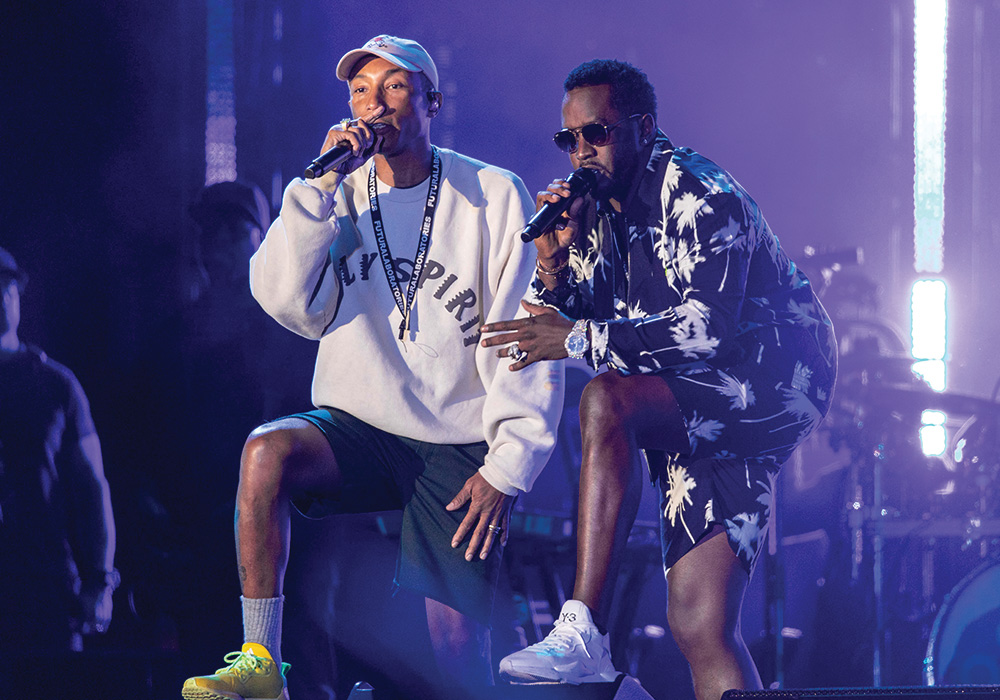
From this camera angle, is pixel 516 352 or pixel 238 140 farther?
pixel 238 140

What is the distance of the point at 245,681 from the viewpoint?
203 cm

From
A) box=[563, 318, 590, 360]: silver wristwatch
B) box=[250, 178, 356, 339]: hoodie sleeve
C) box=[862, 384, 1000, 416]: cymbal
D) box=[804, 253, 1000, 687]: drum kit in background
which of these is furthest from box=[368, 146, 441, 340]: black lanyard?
box=[862, 384, 1000, 416]: cymbal

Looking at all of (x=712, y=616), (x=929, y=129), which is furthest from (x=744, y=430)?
(x=929, y=129)

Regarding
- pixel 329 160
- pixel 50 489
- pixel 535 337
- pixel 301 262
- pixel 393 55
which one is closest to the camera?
pixel 535 337

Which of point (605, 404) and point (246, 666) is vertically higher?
point (605, 404)

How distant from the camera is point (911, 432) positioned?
3.68m

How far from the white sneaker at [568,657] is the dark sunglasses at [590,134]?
1.11m

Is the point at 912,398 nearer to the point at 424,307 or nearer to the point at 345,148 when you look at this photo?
the point at 424,307

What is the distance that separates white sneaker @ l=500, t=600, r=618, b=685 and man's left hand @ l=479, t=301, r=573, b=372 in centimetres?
57

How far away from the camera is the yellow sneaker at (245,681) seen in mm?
1925

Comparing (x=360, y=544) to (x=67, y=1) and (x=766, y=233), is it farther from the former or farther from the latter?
(x=67, y=1)

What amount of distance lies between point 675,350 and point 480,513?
0.72m

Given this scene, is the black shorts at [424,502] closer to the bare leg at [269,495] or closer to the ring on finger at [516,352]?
the bare leg at [269,495]

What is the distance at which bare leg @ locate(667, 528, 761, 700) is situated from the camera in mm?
2207
